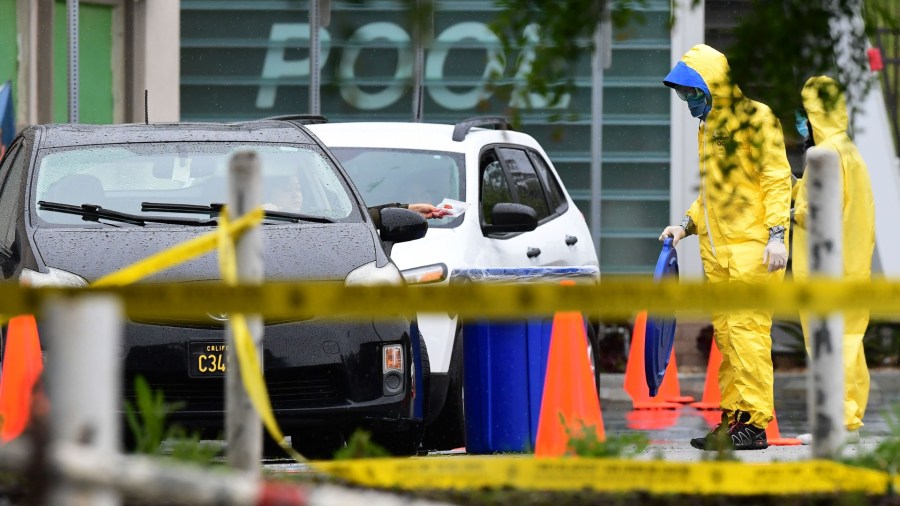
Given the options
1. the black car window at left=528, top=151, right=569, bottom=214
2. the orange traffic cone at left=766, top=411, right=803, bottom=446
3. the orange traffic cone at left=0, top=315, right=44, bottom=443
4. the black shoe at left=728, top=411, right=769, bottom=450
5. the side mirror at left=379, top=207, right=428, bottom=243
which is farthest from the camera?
the black car window at left=528, top=151, right=569, bottom=214

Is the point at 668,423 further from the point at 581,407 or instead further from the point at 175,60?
the point at 175,60

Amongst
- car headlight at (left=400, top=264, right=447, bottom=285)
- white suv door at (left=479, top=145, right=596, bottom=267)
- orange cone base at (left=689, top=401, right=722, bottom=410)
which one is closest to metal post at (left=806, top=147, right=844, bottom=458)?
car headlight at (left=400, top=264, right=447, bottom=285)

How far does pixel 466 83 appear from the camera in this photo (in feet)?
59.7

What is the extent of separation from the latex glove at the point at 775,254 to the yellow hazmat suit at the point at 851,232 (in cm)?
47

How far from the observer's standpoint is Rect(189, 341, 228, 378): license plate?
23.7ft

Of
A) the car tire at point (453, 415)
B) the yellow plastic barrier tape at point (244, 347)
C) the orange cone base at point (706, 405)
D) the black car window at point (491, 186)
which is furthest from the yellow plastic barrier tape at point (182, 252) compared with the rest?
the orange cone base at point (706, 405)

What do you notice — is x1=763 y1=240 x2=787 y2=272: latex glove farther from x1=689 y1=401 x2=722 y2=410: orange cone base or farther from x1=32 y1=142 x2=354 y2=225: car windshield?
x1=689 y1=401 x2=722 y2=410: orange cone base


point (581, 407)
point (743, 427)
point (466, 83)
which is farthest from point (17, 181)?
point (466, 83)

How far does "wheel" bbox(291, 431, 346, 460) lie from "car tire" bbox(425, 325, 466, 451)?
0.88m

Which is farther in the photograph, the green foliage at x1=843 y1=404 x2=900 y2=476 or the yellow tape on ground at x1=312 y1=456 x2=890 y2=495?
the green foliage at x1=843 y1=404 x2=900 y2=476

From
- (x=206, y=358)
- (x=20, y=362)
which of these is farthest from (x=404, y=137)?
(x=20, y=362)

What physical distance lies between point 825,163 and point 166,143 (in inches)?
179

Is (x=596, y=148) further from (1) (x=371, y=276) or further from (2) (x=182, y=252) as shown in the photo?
(2) (x=182, y=252)

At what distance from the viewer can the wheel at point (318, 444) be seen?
26.5ft
